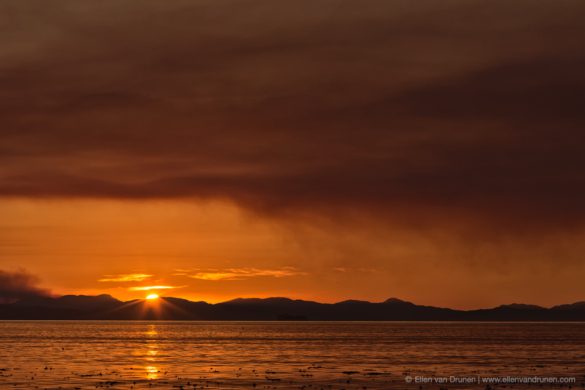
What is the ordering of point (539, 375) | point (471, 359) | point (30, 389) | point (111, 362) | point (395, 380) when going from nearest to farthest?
1. point (30, 389)
2. point (395, 380)
3. point (539, 375)
4. point (111, 362)
5. point (471, 359)

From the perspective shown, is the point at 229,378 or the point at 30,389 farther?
the point at 229,378

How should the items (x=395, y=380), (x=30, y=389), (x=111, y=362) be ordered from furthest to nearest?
(x=111, y=362) < (x=395, y=380) < (x=30, y=389)

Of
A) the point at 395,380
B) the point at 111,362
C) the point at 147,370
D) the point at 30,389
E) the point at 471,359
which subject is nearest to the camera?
the point at 30,389

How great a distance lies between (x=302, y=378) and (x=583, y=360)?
2383 inches

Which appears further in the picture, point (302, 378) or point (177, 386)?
point (302, 378)

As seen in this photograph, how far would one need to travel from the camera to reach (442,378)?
319 feet

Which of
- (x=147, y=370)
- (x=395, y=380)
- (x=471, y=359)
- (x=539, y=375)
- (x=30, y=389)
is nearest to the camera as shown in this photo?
(x=30, y=389)

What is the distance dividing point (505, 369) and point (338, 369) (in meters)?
23.4

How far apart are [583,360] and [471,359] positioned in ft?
60.0

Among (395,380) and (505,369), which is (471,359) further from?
(395,380)

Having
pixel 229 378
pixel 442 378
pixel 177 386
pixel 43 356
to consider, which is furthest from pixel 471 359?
pixel 43 356

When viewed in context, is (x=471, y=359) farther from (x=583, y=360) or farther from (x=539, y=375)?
(x=539, y=375)

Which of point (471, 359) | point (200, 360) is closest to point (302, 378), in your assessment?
point (200, 360)

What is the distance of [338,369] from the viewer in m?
114
